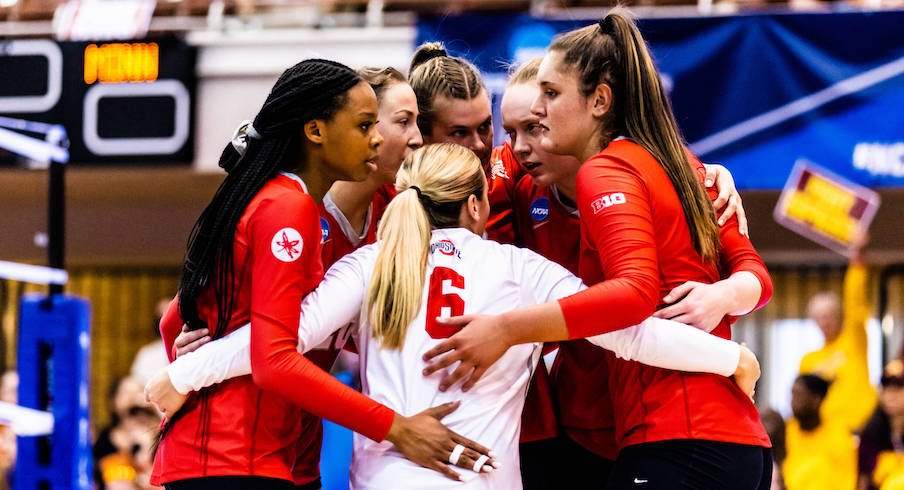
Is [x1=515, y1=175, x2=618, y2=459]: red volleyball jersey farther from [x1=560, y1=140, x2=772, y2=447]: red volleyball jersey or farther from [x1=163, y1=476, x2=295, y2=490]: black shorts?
[x1=163, y1=476, x2=295, y2=490]: black shorts

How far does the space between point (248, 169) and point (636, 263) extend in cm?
79

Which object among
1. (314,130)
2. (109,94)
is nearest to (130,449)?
(109,94)

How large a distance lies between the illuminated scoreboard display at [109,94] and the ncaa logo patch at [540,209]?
4468 millimetres

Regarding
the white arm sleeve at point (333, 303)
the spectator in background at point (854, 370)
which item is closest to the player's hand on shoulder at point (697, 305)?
the white arm sleeve at point (333, 303)

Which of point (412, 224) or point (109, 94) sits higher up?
point (109, 94)

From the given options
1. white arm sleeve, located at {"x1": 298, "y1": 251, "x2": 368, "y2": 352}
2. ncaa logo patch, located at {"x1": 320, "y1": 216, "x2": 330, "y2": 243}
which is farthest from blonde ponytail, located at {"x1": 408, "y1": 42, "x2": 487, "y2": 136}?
white arm sleeve, located at {"x1": 298, "y1": 251, "x2": 368, "y2": 352}

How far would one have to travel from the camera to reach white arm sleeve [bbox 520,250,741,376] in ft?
7.18

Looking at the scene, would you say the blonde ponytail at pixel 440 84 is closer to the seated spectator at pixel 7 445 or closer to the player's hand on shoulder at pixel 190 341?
the player's hand on shoulder at pixel 190 341

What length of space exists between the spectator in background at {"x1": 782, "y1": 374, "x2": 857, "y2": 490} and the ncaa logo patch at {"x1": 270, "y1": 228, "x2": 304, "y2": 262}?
410 cm

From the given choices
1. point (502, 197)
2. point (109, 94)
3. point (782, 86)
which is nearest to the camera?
point (502, 197)

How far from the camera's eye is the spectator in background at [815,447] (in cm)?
554

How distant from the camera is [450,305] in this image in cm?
219

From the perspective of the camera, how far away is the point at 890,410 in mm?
5375

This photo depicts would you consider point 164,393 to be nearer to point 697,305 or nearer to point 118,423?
point 697,305
